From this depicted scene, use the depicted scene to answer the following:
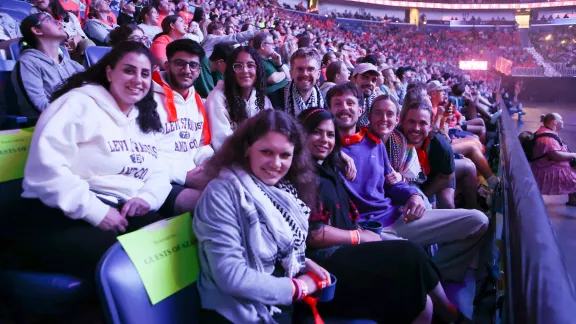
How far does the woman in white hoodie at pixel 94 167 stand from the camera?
58.9 inches

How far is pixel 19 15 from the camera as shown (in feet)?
17.0

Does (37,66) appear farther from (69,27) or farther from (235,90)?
(69,27)

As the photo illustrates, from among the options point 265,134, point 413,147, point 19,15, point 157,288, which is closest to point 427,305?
point 265,134

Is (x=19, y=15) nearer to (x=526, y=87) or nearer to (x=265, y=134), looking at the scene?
(x=265, y=134)

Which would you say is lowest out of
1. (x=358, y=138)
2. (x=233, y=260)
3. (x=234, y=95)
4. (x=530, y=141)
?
(x=530, y=141)

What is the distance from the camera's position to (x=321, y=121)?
198 centimetres

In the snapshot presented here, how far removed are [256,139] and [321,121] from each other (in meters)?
0.54

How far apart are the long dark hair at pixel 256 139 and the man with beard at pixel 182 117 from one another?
652 mm

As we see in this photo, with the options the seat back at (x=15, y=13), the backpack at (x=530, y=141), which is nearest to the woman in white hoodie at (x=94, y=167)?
the seat back at (x=15, y=13)

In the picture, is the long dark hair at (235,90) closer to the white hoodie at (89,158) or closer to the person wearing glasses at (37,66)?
the white hoodie at (89,158)

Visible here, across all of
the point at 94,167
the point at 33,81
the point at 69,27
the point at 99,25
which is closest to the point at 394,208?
the point at 94,167

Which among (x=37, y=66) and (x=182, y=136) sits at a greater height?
(x=37, y=66)

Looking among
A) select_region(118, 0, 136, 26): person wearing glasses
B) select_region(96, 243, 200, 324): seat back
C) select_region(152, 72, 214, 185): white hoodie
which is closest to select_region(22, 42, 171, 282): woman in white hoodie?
select_region(152, 72, 214, 185): white hoodie

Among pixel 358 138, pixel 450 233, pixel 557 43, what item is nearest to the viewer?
pixel 358 138
